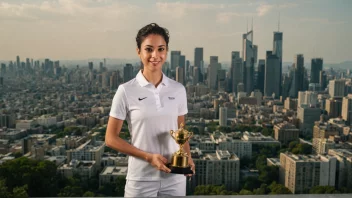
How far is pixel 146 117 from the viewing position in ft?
2.91

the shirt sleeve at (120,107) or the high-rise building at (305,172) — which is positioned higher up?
the shirt sleeve at (120,107)

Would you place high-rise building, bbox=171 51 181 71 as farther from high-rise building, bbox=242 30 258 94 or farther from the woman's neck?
the woman's neck

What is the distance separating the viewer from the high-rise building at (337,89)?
11805mm

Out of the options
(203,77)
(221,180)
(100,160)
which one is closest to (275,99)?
(203,77)

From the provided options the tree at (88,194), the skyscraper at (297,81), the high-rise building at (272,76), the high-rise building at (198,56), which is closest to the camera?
the tree at (88,194)

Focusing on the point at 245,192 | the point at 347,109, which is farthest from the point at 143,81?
the point at 347,109

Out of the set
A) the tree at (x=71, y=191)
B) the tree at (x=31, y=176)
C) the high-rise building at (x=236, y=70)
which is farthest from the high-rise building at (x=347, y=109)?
the tree at (x=31, y=176)

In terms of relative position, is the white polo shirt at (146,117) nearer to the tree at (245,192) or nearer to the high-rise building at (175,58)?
the tree at (245,192)

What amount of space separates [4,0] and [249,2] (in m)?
5.80

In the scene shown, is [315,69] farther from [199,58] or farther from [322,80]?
[199,58]

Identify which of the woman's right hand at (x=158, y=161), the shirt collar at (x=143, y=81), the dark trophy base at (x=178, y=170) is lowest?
the dark trophy base at (x=178, y=170)

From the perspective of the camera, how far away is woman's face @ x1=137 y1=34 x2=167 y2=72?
0.91 m

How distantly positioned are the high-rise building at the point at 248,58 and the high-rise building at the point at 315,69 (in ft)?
5.93

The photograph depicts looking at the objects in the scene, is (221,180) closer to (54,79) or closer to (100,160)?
(100,160)
